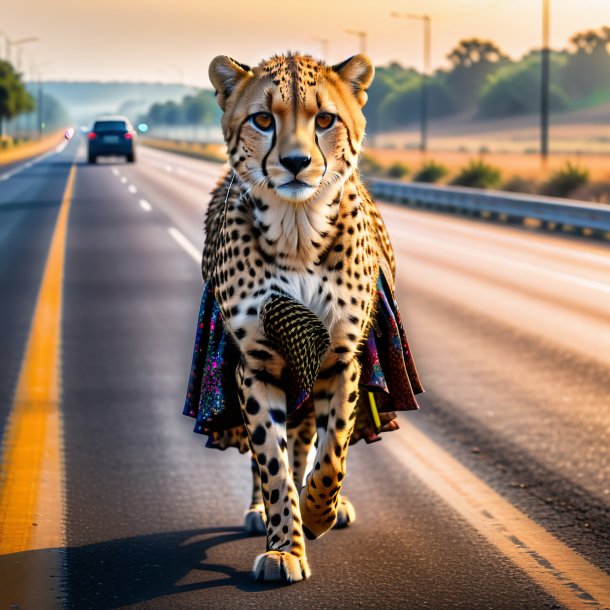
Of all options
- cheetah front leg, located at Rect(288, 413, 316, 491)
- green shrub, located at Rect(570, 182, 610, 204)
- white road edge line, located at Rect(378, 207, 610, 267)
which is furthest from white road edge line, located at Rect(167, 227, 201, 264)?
cheetah front leg, located at Rect(288, 413, 316, 491)

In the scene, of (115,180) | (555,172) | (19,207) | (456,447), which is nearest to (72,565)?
(456,447)

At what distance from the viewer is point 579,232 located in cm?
2789

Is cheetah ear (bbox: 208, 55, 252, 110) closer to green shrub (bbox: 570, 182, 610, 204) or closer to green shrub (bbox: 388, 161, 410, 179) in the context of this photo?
green shrub (bbox: 570, 182, 610, 204)

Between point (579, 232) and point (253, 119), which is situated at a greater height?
point (253, 119)

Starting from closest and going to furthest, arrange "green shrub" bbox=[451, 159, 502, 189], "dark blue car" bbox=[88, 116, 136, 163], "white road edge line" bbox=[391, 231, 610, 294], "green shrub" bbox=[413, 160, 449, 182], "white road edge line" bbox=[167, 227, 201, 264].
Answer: "white road edge line" bbox=[391, 231, 610, 294]
"white road edge line" bbox=[167, 227, 201, 264]
"dark blue car" bbox=[88, 116, 136, 163]
"green shrub" bbox=[451, 159, 502, 189]
"green shrub" bbox=[413, 160, 449, 182]

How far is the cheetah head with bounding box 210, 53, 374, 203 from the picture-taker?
4.10 m

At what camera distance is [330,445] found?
4.91m

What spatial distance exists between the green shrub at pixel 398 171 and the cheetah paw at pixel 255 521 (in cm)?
4798

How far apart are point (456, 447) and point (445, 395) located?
1920 mm

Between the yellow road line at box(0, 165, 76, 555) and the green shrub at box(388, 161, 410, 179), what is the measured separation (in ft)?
134

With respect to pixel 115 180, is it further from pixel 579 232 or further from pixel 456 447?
pixel 456 447

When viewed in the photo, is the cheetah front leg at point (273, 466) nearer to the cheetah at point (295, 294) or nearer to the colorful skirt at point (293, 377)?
the cheetah at point (295, 294)

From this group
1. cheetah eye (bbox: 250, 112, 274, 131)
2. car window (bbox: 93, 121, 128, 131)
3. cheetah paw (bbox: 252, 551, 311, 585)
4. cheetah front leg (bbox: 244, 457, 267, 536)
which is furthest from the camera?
car window (bbox: 93, 121, 128, 131)

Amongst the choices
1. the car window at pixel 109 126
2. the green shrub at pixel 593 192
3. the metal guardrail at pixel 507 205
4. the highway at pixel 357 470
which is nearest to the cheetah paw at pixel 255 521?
the highway at pixel 357 470
